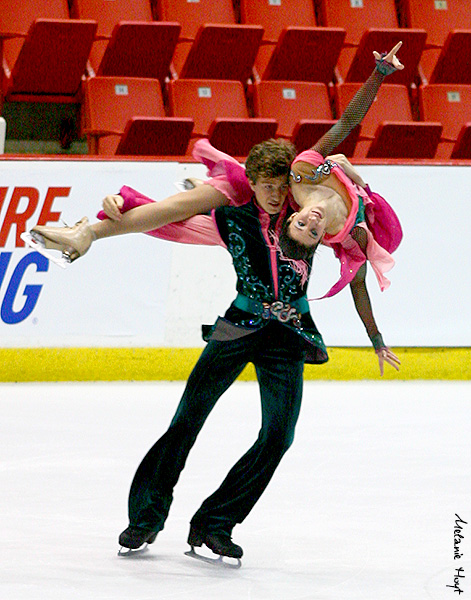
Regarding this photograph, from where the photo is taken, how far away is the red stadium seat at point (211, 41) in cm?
836

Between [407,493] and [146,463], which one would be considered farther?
[407,493]

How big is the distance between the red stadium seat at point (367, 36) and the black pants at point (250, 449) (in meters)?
5.95

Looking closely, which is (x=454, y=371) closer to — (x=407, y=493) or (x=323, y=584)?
(x=407, y=493)

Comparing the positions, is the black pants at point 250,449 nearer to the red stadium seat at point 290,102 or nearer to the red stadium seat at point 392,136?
the red stadium seat at point 392,136

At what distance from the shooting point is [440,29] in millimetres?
9656

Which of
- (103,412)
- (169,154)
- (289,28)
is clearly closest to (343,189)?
(103,412)

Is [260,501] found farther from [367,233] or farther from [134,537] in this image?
[367,233]

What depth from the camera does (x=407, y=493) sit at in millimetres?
4199

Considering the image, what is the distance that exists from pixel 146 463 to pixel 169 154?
178 inches

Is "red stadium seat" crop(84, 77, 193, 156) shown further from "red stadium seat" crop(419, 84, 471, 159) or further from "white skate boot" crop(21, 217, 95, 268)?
"white skate boot" crop(21, 217, 95, 268)

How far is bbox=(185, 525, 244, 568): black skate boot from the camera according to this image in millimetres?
3291

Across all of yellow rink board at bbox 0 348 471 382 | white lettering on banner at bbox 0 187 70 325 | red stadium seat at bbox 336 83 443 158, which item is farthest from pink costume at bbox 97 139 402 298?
red stadium seat at bbox 336 83 443 158

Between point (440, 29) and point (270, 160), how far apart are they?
7034mm

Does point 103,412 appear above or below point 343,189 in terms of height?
below
